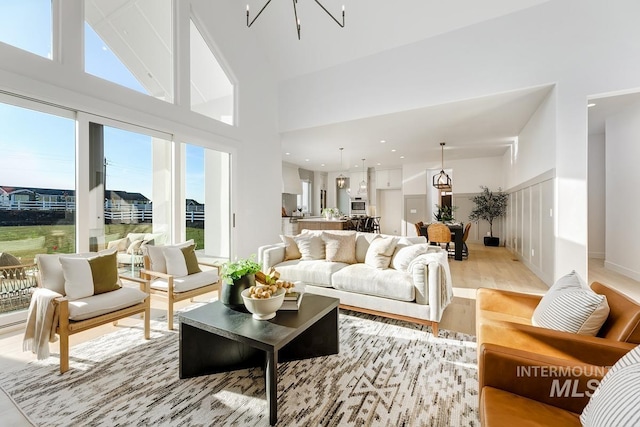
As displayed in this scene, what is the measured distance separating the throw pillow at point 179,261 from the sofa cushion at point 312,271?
110 centimetres

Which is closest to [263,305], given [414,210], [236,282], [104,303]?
[236,282]

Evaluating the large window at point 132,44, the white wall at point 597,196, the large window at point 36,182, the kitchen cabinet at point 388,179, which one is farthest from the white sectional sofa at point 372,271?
the kitchen cabinet at point 388,179

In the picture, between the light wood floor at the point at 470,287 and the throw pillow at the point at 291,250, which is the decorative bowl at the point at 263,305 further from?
the throw pillow at the point at 291,250

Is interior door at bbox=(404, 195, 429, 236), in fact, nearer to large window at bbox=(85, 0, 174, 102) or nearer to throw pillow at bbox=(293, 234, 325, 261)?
throw pillow at bbox=(293, 234, 325, 261)

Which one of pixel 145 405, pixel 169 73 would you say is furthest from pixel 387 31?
pixel 145 405

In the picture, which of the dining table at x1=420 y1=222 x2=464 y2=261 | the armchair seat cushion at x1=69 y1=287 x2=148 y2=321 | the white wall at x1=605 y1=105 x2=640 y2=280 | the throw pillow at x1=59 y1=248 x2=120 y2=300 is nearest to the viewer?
the armchair seat cushion at x1=69 y1=287 x2=148 y2=321

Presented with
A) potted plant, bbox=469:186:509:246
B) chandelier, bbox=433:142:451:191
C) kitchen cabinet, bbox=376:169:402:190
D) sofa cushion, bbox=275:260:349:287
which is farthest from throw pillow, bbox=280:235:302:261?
kitchen cabinet, bbox=376:169:402:190

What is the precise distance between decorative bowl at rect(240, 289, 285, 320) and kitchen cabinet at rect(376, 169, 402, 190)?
383 inches

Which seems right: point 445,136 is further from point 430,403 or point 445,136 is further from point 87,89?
point 87,89

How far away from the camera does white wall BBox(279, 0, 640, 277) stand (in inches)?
135

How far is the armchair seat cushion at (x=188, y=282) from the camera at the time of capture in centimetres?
301

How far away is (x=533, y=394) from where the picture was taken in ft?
3.96

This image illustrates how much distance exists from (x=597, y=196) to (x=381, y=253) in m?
6.22

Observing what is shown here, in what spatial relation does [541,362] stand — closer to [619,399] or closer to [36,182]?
[619,399]
